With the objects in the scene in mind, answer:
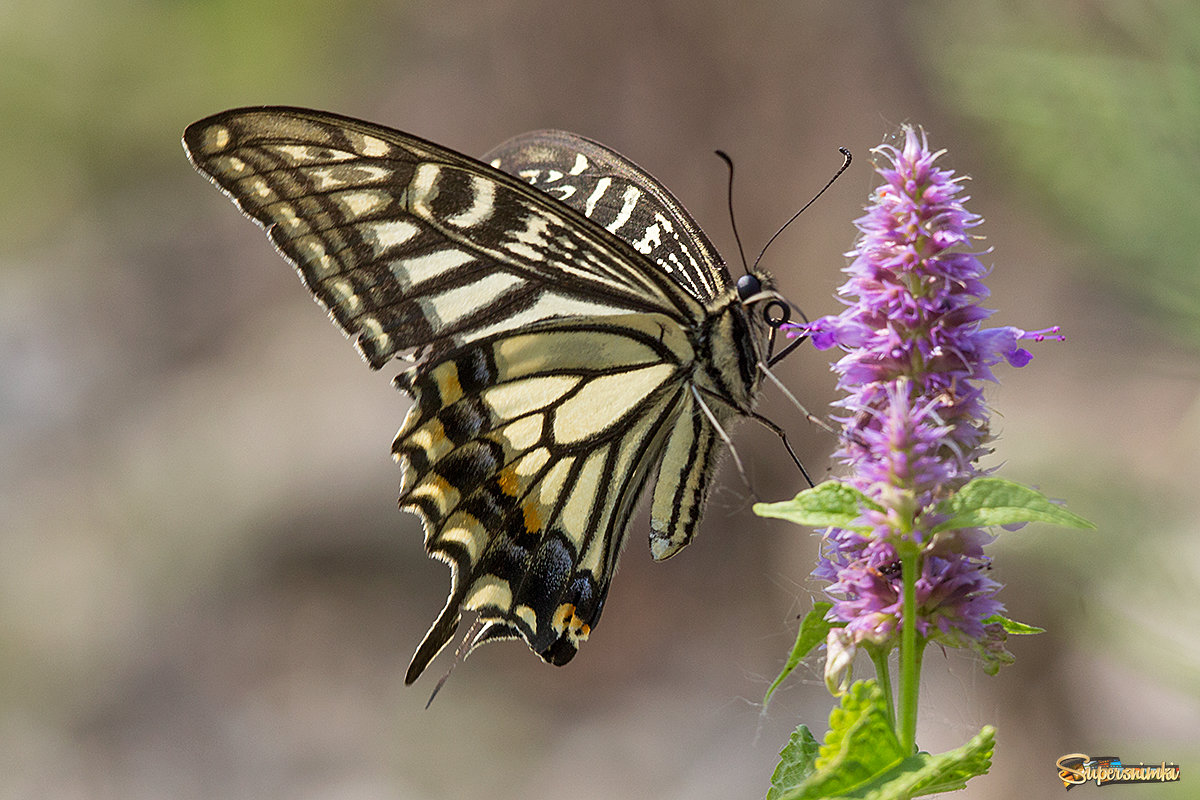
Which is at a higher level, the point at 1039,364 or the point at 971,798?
the point at 1039,364

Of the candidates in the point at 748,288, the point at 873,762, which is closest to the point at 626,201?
the point at 748,288

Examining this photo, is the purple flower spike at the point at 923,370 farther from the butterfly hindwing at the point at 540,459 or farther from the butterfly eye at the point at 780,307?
the butterfly hindwing at the point at 540,459

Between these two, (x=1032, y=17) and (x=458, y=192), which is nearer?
(x=458, y=192)

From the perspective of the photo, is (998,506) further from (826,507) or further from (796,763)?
(796,763)

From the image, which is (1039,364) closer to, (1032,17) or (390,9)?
(1032,17)

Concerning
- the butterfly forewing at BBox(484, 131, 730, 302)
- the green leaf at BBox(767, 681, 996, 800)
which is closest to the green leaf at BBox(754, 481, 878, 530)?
the green leaf at BBox(767, 681, 996, 800)

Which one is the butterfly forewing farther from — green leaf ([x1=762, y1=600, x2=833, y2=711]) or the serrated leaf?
the serrated leaf

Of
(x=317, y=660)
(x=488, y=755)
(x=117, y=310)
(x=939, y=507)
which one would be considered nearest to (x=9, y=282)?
(x=117, y=310)
